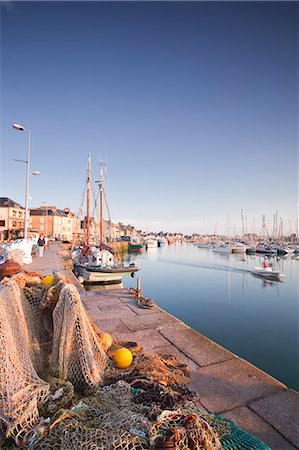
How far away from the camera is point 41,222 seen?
71.8 meters

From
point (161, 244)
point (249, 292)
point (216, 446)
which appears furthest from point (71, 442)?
point (161, 244)

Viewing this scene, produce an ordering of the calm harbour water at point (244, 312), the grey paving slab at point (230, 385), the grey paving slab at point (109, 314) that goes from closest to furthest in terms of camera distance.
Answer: the grey paving slab at point (230, 385) < the grey paving slab at point (109, 314) < the calm harbour water at point (244, 312)

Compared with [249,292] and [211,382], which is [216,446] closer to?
[211,382]

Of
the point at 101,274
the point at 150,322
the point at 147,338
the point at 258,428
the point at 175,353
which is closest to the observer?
the point at 258,428

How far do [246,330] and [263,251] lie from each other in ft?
175

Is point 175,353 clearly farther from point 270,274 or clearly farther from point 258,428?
point 270,274

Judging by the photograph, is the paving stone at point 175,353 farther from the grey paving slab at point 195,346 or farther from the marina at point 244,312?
the marina at point 244,312

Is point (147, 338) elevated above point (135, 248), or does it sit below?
above

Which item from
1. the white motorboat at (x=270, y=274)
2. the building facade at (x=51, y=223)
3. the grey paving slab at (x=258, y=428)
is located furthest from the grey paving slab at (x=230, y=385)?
the building facade at (x=51, y=223)

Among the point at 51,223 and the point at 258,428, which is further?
the point at 51,223

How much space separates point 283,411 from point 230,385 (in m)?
0.74

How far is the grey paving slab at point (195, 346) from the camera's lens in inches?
183

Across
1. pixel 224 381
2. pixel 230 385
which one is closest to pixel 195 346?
pixel 224 381

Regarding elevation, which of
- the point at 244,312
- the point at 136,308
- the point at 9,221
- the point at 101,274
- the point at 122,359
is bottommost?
the point at 244,312
